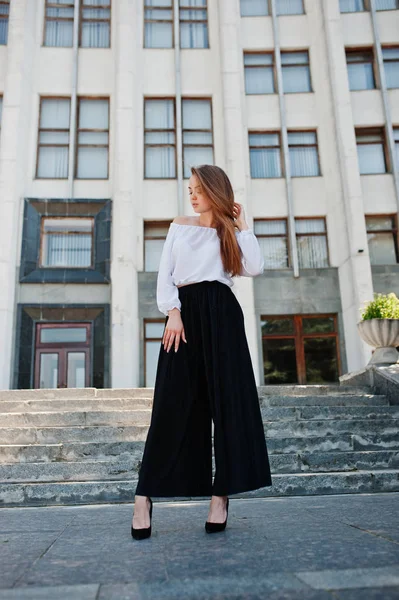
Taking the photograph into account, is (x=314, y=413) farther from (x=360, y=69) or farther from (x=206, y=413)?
(x=360, y=69)

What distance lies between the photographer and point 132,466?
16.6 feet

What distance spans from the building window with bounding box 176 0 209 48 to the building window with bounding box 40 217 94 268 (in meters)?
7.68

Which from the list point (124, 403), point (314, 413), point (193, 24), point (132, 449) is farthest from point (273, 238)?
point (132, 449)

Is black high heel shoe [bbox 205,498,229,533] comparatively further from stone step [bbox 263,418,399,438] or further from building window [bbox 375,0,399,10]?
building window [bbox 375,0,399,10]

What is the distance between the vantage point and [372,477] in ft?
15.6

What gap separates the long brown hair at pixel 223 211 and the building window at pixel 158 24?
17957mm

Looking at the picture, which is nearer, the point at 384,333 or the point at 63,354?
the point at 384,333

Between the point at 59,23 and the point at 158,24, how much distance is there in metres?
3.51

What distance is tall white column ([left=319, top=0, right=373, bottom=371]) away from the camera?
16078 millimetres

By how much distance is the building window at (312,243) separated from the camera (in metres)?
17.5

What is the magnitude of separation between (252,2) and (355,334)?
12.8 m

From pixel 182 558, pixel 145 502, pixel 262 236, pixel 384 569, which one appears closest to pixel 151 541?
pixel 145 502

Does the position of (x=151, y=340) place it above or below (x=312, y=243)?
below

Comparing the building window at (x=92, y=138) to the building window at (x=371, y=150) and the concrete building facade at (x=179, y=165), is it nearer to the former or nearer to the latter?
the concrete building facade at (x=179, y=165)
